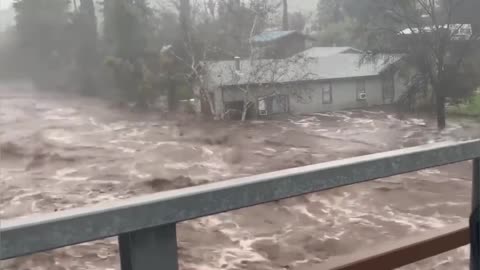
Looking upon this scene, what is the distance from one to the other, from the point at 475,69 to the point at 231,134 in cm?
70

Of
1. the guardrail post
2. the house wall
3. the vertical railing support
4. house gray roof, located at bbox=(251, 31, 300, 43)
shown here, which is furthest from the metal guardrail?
house gray roof, located at bbox=(251, 31, 300, 43)

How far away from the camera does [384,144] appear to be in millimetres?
1174

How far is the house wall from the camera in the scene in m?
1.23

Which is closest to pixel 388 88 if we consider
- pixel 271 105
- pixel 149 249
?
pixel 271 105

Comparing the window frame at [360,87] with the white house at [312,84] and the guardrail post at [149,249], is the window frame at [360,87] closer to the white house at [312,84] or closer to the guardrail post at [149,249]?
the white house at [312,84]

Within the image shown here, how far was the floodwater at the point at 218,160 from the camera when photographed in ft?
3.59

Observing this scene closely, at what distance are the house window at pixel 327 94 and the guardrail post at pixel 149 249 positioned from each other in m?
0.98

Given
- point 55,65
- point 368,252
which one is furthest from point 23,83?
point 368,252

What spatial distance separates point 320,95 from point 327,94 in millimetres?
18

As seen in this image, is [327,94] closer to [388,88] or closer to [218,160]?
[388,88]

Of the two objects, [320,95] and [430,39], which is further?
[430,39]

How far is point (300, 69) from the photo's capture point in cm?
141

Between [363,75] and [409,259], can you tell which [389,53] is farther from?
[409,259]

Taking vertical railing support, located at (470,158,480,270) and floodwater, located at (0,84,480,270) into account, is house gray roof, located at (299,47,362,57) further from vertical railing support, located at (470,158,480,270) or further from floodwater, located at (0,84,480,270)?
vertical railing support, located at (470,158,480,270)
